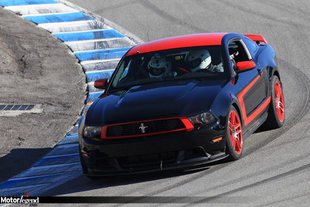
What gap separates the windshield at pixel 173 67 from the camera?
10.8 m

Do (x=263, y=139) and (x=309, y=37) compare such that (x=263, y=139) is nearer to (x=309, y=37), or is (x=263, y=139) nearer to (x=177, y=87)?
(x=177, y=87)

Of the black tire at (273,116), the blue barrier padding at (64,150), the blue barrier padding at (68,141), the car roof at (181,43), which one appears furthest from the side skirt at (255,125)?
the blue barrier padding at (68,141)

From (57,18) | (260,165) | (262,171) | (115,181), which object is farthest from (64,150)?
(57,18)

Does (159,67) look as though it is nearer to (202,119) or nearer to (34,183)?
(202,119)

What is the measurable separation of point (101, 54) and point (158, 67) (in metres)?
7.37

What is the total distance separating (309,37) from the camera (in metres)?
18.4

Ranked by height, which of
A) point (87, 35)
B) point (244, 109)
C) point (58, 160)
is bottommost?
point (87, 35)

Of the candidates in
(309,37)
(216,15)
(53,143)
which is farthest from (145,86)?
(216,15)

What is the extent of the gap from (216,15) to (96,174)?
1170 centimetres

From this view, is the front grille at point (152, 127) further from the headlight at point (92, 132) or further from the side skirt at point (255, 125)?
the side skirt at point (255, 125)

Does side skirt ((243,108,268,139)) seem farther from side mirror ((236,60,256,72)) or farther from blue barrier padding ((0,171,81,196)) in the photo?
blue barrier padding ((0,171,81,196))

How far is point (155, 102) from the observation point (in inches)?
389

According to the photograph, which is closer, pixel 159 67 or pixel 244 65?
pixel 244 65

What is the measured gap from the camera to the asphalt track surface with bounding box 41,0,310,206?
8.48 meters
